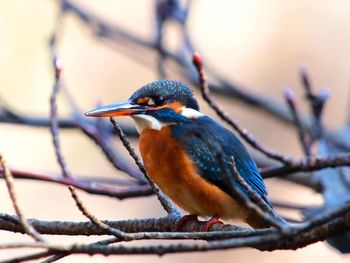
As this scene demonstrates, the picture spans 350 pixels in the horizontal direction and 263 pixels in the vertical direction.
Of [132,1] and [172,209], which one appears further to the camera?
[132,1]

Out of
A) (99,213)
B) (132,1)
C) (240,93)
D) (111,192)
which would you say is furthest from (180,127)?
(132,1)

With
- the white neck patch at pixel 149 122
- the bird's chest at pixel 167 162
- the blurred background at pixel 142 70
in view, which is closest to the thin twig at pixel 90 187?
the bird's chest at pixel 167 162

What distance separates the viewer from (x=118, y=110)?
256 centimetres

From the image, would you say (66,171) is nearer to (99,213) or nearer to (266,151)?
(266,151)

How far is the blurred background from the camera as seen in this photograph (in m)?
5.79

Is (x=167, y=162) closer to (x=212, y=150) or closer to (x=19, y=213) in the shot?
(x=212, y=150)

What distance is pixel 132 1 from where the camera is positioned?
6.52 meters

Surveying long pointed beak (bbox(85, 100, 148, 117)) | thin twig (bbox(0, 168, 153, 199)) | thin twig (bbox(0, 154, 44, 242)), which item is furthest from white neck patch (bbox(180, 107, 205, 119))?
thin twig (bbox(0, 154, 44, 242))

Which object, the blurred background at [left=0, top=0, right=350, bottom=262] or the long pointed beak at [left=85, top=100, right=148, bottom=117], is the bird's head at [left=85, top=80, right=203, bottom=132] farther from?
the blurred background at [left=0, top=0, right=350, bottom=262]

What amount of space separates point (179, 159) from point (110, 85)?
3.55 metres

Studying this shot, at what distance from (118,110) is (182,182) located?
0.33 m

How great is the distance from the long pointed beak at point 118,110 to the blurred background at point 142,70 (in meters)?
2.83

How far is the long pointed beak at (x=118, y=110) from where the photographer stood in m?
2.46

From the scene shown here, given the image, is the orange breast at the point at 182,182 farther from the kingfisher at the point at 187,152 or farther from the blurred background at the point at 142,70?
the blurred background at the point at 142,70
